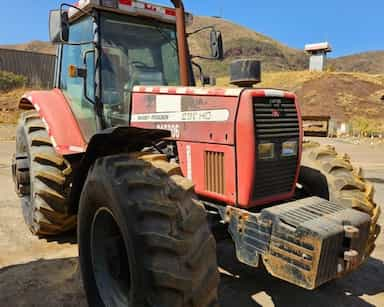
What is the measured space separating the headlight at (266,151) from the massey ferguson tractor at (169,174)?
0.02 m

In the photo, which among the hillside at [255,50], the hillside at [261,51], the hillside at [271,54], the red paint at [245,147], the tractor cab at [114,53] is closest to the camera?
the red paint at [245,147]

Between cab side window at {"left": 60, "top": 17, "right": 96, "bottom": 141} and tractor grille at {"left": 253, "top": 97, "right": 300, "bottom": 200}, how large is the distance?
1712mm

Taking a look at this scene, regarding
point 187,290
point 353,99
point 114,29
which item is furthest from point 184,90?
point 353,99

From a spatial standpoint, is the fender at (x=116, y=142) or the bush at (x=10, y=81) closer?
the fender at (x=116, y=142)

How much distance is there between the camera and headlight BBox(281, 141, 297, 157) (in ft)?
10.0

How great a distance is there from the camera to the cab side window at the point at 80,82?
12.4ft

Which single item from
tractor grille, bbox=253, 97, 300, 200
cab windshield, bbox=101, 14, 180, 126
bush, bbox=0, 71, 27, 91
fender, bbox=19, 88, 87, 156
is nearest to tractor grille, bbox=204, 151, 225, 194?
tractor grille, bbox=253, 97, 300, 200

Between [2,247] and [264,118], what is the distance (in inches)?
121

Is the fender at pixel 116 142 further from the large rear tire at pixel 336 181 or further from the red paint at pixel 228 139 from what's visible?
the large rear tire at pixel 336 181

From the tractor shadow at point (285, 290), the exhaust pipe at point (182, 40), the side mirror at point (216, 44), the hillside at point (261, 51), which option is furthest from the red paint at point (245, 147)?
the hillside at point (261, 51)

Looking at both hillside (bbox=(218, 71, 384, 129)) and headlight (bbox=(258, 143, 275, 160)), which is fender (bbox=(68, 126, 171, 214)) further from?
hillside (bbox=(218, 71, 384, 129))

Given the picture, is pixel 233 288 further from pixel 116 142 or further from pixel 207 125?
pixel 116 142

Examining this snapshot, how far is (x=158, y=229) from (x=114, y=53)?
2062 mm

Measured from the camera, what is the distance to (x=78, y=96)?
4.14 metres
